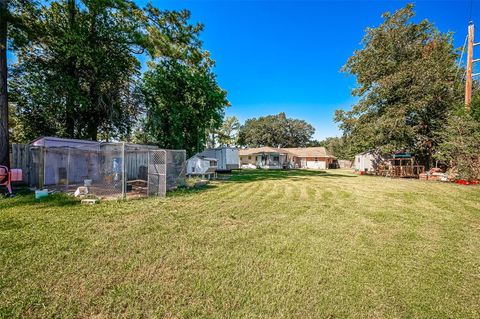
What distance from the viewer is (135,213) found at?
5832 mm

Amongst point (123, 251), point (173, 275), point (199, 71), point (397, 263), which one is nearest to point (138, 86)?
point (199, 71)

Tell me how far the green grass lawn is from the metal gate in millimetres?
2216

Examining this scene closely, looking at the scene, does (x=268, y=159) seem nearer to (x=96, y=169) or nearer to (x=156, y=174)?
(x=96, y=169)

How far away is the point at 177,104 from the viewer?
15531 mm

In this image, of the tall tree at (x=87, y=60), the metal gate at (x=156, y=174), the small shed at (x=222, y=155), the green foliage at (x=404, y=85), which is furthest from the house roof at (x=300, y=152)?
the metal gate at (x=156, y=174)

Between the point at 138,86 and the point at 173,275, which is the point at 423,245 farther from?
the point at 138,86

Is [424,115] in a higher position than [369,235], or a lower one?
higher

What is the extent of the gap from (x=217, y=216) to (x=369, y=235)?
3.72 m

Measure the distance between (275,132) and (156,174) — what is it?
4866cm

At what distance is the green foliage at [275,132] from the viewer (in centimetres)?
5409

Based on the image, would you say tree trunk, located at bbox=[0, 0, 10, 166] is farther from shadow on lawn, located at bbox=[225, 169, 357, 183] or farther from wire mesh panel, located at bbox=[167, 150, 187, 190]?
shadow on lawn, located at bbox=[225, 169, 357, 183]

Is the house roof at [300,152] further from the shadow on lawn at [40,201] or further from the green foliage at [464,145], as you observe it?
the shadow on lawn at [40,201]

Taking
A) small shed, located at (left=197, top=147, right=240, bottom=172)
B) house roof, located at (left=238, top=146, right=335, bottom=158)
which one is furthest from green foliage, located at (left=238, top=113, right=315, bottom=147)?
small shed, located at (left=197, top=147, right=240, bottom=172)

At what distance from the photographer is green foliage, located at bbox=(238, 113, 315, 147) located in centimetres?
5409
